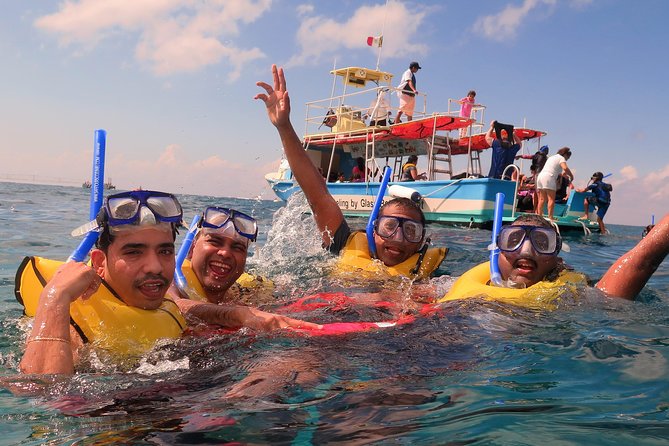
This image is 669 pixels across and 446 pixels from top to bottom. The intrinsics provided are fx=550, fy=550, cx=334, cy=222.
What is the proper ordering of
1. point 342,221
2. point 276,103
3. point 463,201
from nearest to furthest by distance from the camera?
point 276,103
point 342,221
point 463,201

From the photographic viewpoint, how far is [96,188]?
2922 mm

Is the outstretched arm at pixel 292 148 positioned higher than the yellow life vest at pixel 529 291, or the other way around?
the outstretched arm at pixel 292 148

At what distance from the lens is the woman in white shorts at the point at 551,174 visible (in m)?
13.0

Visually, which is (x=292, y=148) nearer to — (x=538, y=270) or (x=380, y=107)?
(x=538, y=270)

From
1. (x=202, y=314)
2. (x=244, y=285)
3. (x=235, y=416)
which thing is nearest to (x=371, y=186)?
(x=244, y=285)

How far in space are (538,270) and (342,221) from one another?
82.3 inches

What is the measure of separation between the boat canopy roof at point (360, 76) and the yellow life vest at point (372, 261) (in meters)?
15.9

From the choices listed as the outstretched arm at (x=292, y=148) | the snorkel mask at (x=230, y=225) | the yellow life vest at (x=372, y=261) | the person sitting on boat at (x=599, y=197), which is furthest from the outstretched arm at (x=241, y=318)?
the person sitting on boat at (x=599, y=197)

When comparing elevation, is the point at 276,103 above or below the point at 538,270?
above

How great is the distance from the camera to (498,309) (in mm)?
3812

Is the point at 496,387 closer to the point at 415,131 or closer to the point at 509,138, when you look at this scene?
the point at 509,138

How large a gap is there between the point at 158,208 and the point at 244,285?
6.87ft

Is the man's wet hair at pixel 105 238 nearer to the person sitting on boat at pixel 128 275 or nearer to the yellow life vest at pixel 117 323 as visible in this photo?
the person sitting on boat at pixel 128 275

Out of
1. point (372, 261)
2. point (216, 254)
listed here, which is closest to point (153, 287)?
point (216, 254)
